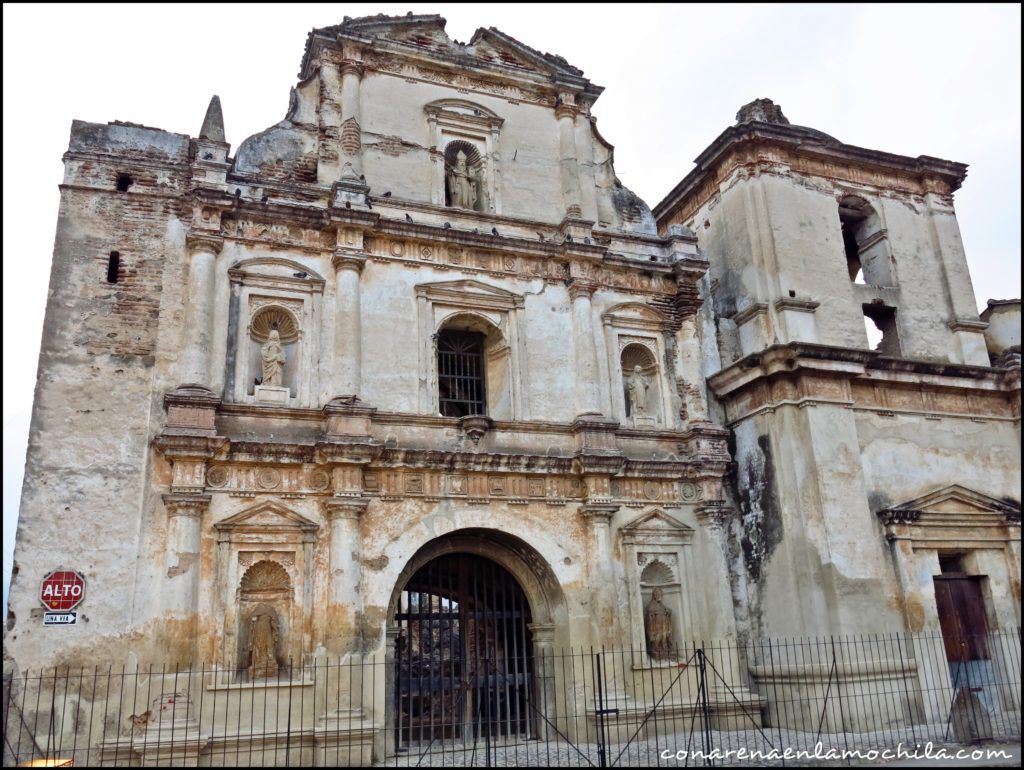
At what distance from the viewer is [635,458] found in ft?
51.2

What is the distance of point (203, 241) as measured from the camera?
13.9 meters

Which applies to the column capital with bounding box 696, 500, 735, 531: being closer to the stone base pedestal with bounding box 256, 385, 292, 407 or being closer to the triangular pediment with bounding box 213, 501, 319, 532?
the triangular pediment with bounding box 213, 501, 319, 532

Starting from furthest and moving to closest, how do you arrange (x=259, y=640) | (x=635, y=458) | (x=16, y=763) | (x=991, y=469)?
(x=991, y=469)
(x=635, y=458)
(x=259, y=640)
(x=16, y=763)

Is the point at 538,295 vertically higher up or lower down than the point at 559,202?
lower down

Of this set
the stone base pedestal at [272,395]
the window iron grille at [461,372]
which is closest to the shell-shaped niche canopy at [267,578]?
the stone base pedestal at [272,395]

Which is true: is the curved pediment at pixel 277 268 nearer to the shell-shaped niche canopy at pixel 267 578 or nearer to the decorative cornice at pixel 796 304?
the shell-shaped niche canopy at pixel 267 578

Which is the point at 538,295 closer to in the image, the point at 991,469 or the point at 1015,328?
the point at 991,469

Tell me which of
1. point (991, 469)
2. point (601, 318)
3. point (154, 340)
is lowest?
point (991, 469)

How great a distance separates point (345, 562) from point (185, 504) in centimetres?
246

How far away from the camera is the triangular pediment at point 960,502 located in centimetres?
1587

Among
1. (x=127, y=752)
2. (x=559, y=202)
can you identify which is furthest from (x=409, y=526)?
(x=559, y=202)

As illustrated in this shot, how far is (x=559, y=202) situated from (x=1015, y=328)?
10.4 metres

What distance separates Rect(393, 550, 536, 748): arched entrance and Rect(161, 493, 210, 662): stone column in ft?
10.4

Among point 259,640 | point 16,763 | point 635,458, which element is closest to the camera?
point 16,763
